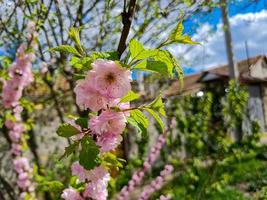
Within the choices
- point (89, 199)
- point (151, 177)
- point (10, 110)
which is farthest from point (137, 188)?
point (89, 199)

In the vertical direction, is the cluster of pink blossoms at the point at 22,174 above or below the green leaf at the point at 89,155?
below

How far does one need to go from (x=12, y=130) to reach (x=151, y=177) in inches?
342

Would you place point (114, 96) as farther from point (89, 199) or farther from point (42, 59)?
point (42, 59)

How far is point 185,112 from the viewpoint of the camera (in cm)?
1747

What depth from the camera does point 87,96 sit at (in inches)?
64.4

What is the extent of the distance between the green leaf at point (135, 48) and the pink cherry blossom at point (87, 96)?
173mm

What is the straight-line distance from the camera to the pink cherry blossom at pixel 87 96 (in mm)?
1634

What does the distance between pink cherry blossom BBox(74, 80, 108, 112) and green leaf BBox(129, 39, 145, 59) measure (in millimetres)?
173

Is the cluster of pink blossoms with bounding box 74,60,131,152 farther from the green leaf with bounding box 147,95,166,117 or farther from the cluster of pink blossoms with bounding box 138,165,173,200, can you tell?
the cluster of pink blossoms with bounding box 138,165,173,200

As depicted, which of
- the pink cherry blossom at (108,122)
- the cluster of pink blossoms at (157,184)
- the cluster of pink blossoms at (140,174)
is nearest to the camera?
the pink cherry blossom at (108,122)

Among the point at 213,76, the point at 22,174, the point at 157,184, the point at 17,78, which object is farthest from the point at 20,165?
the point at 213,76

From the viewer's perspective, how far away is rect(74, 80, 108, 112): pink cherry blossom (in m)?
1.63

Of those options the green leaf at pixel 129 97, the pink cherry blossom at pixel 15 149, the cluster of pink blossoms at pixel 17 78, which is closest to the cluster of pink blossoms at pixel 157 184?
the pink cherry blossom at pixel 15 149

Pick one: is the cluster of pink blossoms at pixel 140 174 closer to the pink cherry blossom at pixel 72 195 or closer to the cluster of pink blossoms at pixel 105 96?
the pink cherry blossom at pixel 72 195
